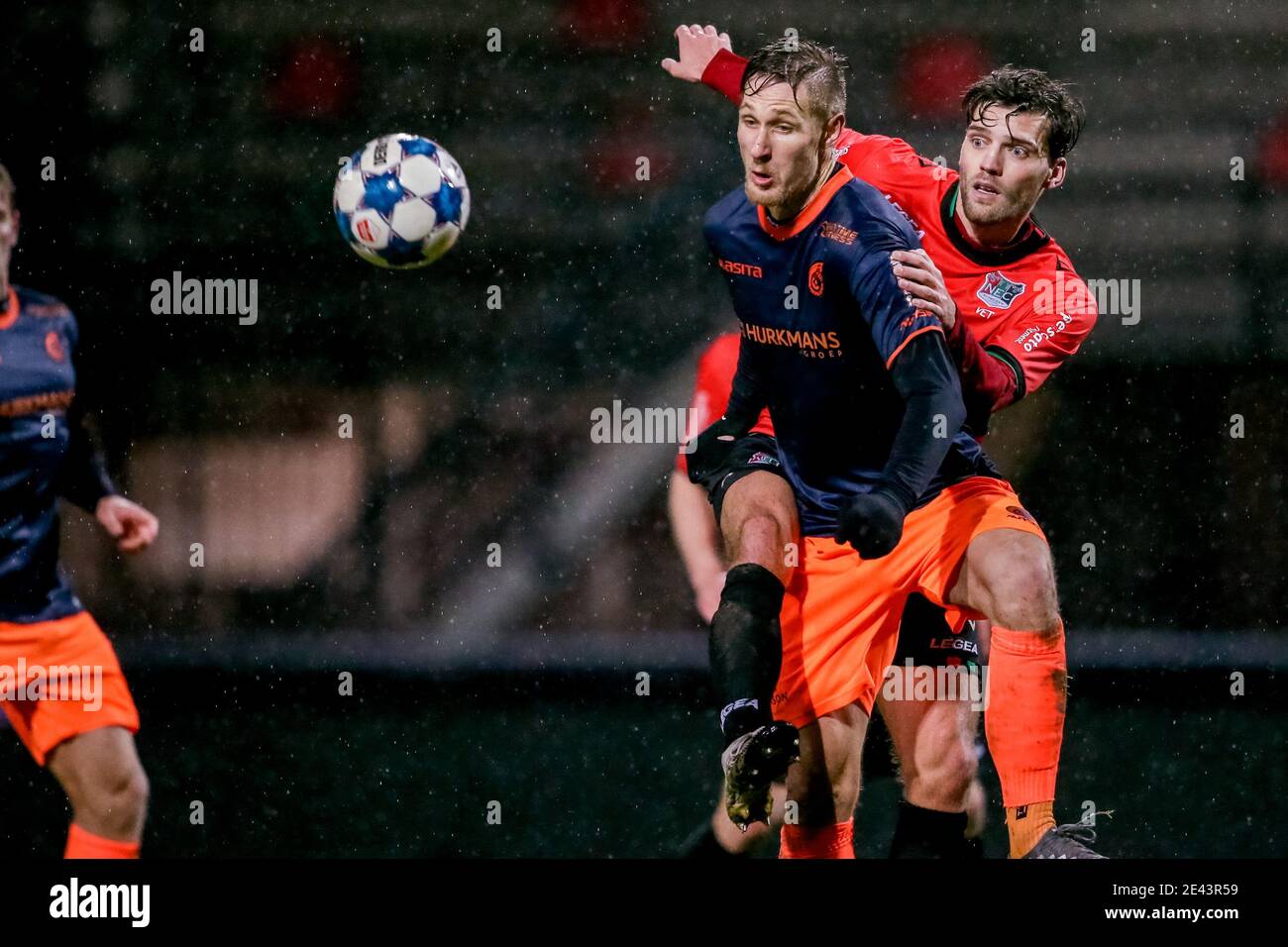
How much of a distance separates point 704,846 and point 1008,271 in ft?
5.50

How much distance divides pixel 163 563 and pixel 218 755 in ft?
1.88

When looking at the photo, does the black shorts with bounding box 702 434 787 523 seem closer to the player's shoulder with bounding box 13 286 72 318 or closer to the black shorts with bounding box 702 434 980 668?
the black shorts with bounding box 702 434 980 668

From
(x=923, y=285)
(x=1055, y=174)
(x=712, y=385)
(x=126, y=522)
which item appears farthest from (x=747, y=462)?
(x=126, y=522)

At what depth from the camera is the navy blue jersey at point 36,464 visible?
374 centimetres

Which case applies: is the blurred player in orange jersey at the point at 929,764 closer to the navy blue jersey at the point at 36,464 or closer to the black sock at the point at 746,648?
the black sock at the point at 746,648

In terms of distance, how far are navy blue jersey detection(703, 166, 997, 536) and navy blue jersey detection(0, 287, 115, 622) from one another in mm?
1747

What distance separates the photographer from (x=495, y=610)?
4301 mm

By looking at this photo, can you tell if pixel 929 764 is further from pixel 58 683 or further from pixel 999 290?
pixel 58 683

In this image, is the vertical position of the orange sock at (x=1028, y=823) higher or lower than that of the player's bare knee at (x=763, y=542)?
lower

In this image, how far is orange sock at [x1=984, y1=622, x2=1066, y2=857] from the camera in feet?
11.0

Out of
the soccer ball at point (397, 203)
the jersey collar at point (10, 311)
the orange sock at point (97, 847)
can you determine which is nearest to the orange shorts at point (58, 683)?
the orange sock at point (97, 847)

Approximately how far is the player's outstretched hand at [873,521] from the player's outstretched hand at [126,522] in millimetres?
1900

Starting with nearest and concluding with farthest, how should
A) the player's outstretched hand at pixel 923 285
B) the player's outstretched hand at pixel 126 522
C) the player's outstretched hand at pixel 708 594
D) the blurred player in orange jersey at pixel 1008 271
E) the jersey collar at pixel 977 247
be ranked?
the player's outstretched hand at pixel 923 285, the blurred player in orange jersey at pixel 1008 271, the jersey collar at pixel 977 247, the player's outstretched hand at pixel 126 522, the player's outstretched hand at pixel 708 594
